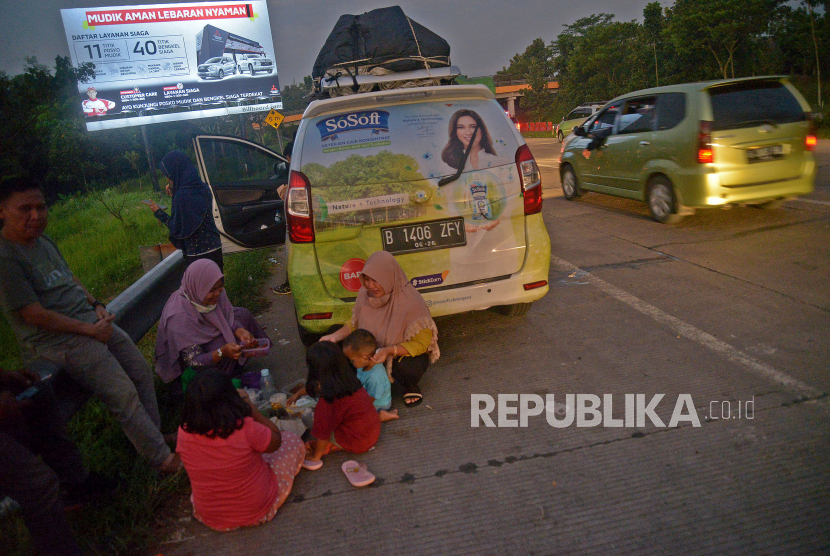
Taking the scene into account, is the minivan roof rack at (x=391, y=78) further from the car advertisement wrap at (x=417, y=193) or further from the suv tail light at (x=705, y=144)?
the suv tail light at (x=705, y=144)

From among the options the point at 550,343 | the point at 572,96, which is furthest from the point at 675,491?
the point at 572,96

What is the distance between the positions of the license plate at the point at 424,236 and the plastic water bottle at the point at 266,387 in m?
1.23

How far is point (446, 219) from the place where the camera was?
4004 millimetres

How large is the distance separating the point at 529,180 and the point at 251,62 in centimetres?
2354

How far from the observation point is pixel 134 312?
401 centimetres

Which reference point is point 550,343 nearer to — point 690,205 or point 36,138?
point 690,205

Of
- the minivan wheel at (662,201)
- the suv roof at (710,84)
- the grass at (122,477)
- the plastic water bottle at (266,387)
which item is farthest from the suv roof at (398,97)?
the minivan wheel at (662,201)

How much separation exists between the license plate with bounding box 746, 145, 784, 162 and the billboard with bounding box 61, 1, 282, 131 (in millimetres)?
A: 22036

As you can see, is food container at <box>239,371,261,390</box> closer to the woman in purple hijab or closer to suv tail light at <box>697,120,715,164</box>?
the woman in purple hijab

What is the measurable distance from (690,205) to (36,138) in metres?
31.6

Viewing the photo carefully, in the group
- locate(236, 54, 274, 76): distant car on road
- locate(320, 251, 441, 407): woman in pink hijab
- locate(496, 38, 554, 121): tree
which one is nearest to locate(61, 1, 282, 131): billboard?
locate(236, 54, 274, 76): distant car on road

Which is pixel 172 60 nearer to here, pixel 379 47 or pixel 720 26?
pixel 379 47

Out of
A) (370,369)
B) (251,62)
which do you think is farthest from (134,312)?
(251,62)

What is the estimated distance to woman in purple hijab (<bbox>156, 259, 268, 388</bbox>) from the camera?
3.70 m
